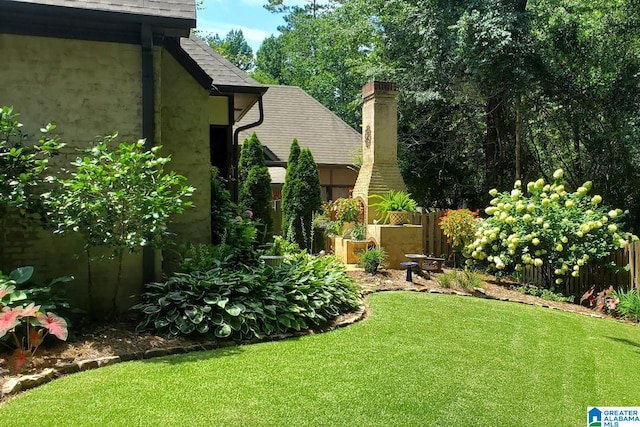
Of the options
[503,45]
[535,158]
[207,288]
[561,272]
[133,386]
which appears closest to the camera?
[133,386]

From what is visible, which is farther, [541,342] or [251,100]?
[251,100]

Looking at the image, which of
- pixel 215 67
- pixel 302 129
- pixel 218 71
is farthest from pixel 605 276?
pixel 302 129

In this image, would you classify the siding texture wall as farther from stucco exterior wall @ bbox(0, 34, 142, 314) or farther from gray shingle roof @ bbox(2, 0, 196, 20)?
gray shingle roof @ bbox(2, 0, 196, 20)

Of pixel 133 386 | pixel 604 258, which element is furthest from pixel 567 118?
pixel 133 386

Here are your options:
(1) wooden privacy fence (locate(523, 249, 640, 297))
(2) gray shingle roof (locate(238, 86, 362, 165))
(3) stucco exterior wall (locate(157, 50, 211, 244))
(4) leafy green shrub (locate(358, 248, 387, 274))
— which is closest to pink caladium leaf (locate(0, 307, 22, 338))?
(3) stucco exterior wall (locate(157, 50, 211, 244))

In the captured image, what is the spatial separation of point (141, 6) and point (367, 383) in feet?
16.3

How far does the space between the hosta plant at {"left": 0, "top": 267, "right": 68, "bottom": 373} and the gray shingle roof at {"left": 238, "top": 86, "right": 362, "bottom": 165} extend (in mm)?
14381

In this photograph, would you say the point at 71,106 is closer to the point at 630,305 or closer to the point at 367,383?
the point at 367,383

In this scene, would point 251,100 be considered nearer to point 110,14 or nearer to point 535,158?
point 110,14

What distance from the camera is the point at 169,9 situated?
6.16m

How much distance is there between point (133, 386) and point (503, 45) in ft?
41.3

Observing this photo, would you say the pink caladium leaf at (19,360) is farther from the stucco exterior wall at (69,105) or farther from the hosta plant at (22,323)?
the stucco exterior wall at (69,105)

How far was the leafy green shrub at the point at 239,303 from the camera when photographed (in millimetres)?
5500

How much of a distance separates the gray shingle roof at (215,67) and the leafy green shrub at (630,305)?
22.9ft
